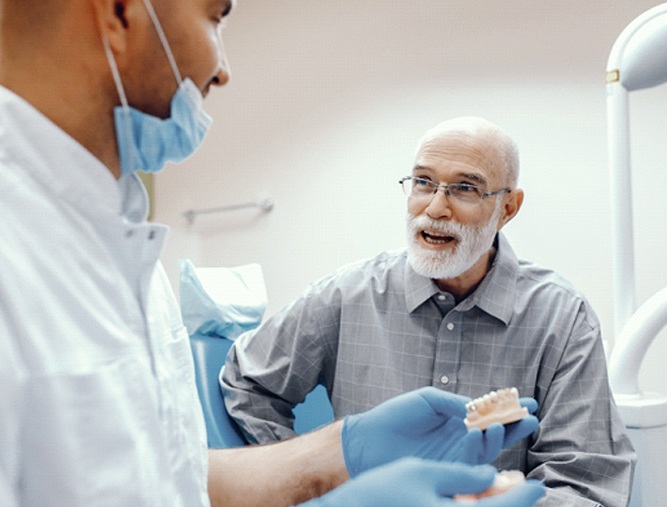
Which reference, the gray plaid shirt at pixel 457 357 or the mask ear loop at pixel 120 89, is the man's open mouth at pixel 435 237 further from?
the mask ear loop at pixel 120 89

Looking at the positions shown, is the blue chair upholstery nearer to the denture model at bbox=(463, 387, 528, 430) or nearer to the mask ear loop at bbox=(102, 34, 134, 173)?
the denture model at bbox=(463, 387, 528, 430)

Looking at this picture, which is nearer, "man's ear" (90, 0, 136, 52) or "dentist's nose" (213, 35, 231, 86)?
"man's ear" (90, 0, 136, 52)

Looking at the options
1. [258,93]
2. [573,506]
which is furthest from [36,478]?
[258,93]

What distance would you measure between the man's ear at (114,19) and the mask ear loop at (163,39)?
0.02 m

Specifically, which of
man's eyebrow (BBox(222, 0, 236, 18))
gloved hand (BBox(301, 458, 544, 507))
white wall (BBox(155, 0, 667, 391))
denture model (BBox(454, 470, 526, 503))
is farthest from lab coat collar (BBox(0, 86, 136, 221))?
white wall (BBox(155, 0, 667, 391))

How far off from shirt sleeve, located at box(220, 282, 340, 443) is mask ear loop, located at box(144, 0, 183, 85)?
3.27 feet

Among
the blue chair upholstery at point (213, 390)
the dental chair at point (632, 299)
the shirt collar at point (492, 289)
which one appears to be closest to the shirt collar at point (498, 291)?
the shirt collar at point (492, 289)

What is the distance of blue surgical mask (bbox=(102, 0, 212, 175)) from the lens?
72 cm

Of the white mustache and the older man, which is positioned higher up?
the white mustache

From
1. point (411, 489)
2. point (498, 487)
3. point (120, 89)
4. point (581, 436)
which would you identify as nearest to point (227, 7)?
point (120, 89)

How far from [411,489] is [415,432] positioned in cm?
48

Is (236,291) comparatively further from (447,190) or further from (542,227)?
(542,227)

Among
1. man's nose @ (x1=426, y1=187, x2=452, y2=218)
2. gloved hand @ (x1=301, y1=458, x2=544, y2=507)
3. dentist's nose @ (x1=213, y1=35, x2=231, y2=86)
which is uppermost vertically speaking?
dentist's nose @ (x1=213, y1=35, x2=231, y2=86)

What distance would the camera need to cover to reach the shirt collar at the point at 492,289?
5.08ft
